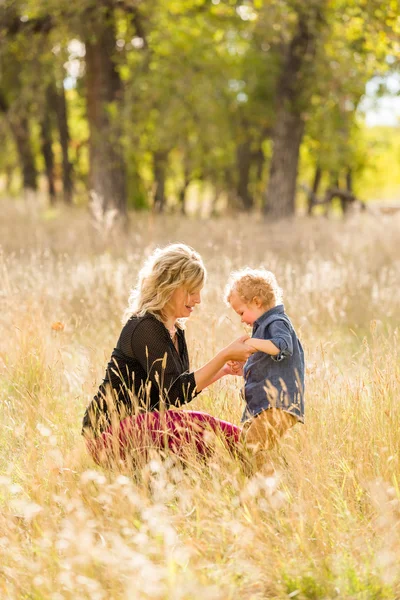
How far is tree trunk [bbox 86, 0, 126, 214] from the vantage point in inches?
508

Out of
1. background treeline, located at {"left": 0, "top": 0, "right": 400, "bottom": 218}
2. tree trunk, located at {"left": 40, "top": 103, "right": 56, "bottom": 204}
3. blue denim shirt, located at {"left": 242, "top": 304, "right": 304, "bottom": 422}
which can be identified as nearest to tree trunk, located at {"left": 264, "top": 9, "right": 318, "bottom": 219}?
background treeline, located at {"left": 0, "top": 0, "right": 400, "bottom": 218}

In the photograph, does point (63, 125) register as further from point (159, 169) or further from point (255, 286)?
point (255, 286)

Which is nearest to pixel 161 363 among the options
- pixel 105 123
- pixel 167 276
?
pixel 167 276

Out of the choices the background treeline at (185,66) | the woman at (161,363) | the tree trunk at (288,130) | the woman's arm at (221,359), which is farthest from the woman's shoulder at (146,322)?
the tree trunk at (288,130)

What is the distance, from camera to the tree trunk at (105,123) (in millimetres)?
12898

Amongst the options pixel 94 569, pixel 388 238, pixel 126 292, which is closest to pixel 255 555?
pixel 94 569

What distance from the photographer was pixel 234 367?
12.1ft

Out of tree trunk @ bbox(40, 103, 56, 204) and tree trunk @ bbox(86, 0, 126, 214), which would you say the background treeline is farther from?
tree trunk @ bbox(40, 103, 56, 204)

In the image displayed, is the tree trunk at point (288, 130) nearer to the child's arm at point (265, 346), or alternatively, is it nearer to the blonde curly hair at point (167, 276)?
the blonde curly hair at point (167, 276)

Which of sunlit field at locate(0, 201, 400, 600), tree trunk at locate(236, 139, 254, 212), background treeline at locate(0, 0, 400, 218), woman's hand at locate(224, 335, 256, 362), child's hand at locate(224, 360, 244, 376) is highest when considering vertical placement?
background treeline at locate(0, 0, 400, 218)

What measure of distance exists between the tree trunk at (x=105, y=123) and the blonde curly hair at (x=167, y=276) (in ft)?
30.7

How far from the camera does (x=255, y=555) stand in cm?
251

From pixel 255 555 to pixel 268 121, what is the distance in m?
16.6

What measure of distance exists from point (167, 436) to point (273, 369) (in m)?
0.59
